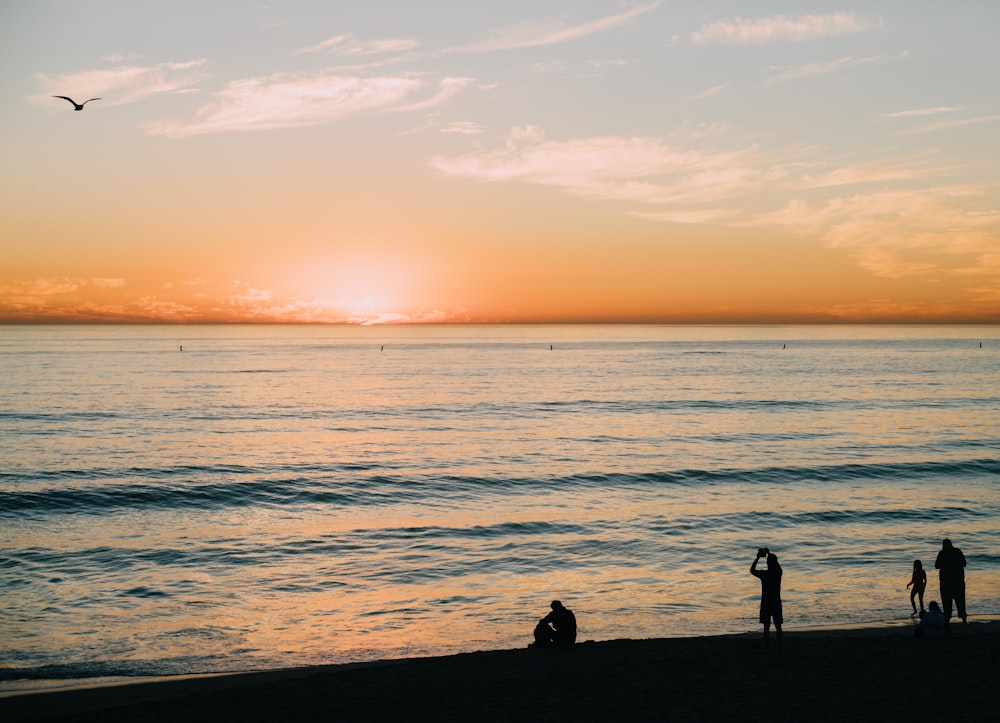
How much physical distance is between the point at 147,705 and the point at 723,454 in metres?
42.2

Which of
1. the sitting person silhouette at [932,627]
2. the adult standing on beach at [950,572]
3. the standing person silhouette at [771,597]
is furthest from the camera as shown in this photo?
the adult standing on beach at [950,572]

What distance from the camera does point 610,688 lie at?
14.3m

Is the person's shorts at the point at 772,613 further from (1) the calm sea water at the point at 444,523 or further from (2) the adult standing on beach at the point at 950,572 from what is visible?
(2) the adult standing on beach at the point at 950,572

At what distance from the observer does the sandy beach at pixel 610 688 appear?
13.1 meters

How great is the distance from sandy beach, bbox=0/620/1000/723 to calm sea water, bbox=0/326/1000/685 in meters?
2.27

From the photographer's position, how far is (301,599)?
22.4 metres

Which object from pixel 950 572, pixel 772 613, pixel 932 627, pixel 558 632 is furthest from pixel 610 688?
pixel 950 572

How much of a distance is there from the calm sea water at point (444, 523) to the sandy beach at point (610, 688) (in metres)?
2.27

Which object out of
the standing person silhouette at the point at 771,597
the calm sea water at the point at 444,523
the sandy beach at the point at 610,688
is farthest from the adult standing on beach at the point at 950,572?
the standing person silhouette at the point at 771,597

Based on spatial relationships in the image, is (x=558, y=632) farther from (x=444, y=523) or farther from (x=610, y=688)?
(x=444, y=523)

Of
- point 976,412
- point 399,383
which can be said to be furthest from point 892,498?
point 399,383

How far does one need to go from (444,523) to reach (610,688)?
18.5 m

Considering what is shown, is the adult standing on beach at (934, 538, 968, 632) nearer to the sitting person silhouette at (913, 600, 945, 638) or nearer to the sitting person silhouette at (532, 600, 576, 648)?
Result: the sitting person silhouette at (913, 600, 945, 638)

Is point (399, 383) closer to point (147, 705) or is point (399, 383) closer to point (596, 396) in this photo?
point (596, 396)
